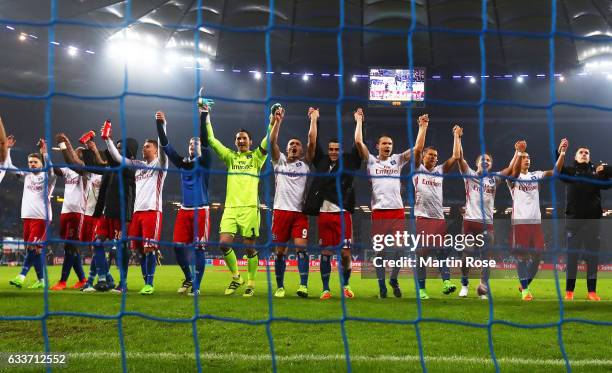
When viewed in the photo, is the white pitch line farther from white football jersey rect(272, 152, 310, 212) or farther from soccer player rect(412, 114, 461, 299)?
soccer player rect(412, 114, 461, 299)

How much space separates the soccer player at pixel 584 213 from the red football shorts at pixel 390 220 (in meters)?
2.05

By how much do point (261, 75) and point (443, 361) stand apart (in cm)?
2312

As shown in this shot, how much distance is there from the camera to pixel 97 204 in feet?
23.6

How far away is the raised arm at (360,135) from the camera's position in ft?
16.6

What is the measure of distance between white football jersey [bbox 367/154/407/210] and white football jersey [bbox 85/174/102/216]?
3.80 meters

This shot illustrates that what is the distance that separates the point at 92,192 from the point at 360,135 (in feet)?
13.8

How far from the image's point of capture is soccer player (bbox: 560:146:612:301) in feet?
22.1

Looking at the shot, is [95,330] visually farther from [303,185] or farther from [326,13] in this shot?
[326,13]

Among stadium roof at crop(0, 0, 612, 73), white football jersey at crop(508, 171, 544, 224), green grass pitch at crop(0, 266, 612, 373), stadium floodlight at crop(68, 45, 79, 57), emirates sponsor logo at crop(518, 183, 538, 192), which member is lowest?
green grass pitch at crop(0, 266, 612, 373)

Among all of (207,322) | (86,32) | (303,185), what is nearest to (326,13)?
(86,32)

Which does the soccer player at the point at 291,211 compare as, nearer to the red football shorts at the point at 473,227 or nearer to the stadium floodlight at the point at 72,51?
the red football shorts at the point at 473,227

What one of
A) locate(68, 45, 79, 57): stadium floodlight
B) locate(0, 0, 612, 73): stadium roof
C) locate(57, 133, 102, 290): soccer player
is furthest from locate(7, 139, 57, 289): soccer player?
locate(68, 45, 79, 57): stadium floodlight

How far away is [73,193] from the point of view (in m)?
7.61

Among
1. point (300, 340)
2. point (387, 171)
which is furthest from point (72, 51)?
point (300, 340)
